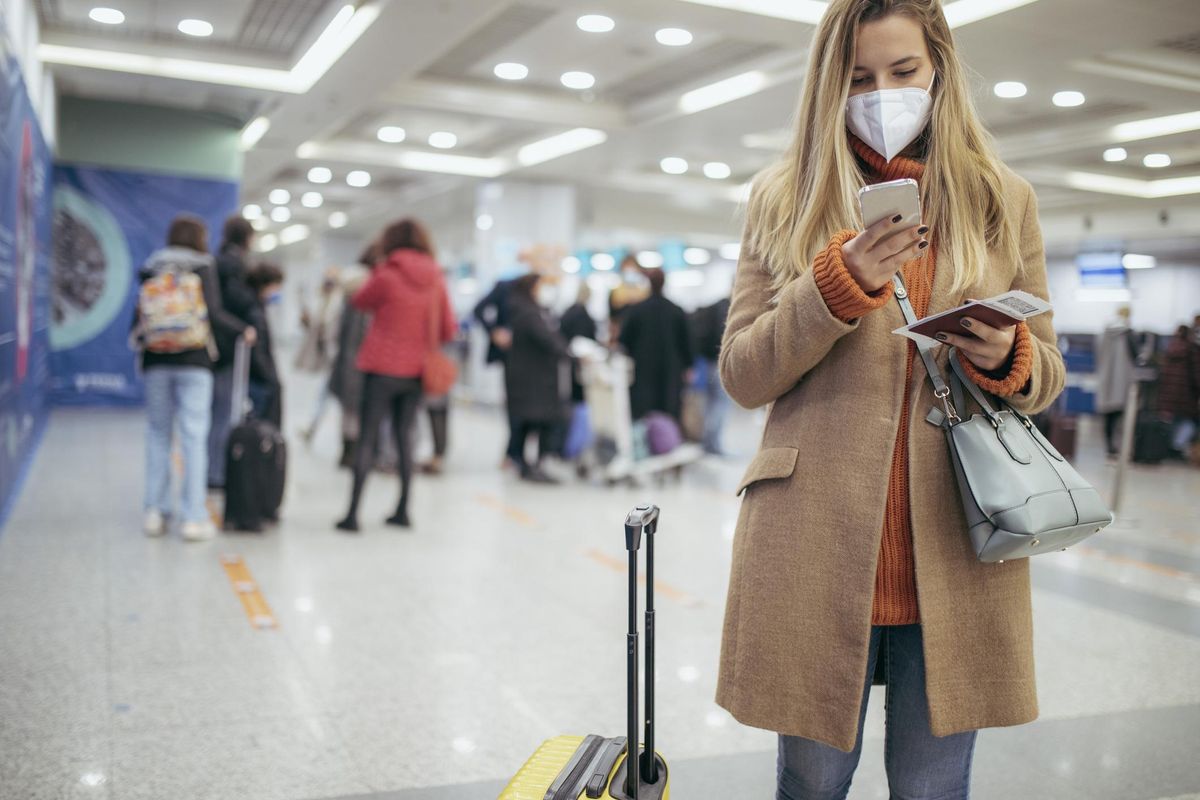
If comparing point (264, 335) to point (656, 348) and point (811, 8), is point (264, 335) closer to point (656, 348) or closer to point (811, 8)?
point (656, 348)

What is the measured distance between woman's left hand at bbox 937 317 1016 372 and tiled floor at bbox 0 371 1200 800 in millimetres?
1770

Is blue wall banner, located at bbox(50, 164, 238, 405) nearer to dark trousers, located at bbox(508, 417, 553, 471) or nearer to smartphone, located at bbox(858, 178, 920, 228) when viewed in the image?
dark trousers, located at bbox(508, 417, 553, 471)

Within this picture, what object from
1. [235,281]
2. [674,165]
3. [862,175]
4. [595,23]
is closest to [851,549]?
[862,175]

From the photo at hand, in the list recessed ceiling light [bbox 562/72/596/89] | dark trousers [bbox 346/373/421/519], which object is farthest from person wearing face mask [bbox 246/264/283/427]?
recessed ceiling light [bbox 562/72/596/89]

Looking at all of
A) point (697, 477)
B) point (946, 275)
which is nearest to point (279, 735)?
point (946, 275)

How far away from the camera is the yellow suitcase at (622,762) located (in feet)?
5.54

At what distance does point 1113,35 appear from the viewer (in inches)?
297

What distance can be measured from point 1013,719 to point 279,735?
223 centimetres

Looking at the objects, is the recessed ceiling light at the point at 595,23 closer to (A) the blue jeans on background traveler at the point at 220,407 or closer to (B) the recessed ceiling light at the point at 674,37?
(B) the recessed ceiling light at the point at 674,37

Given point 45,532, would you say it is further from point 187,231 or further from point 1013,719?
point 1013,719

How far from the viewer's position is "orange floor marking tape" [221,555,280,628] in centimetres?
421

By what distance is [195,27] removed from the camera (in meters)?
9.83

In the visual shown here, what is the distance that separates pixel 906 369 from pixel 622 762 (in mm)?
925

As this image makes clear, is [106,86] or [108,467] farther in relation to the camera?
[106,86]
